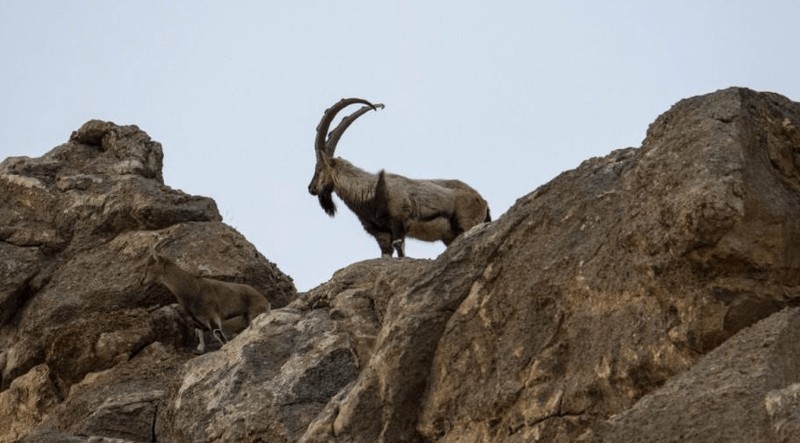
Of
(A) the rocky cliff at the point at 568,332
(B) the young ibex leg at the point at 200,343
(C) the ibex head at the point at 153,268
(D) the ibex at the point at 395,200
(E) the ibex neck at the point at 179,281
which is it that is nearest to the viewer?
(A) the rocky cliff at the point at 568,332

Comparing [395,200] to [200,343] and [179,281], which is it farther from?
[200,343]

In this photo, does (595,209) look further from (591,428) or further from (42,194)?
(42,194)

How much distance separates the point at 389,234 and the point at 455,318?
7.95 meters

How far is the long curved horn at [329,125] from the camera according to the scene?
61.7 ft

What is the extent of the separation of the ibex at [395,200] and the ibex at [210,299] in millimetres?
2495

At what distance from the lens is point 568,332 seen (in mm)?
9273

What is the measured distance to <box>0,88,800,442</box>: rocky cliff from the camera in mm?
7777

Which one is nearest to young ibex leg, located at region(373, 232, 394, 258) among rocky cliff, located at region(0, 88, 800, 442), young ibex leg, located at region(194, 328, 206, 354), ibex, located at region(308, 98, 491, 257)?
ibex, located at region(308, 98, 491, 257)

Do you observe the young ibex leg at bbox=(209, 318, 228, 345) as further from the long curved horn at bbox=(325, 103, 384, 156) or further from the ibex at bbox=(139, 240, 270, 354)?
the long curved horn at bbox=(325, 103, 384, 156)

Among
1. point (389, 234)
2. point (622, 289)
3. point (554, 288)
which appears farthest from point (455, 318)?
point (389, 234)

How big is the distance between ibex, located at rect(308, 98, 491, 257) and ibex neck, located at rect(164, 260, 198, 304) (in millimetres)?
2763

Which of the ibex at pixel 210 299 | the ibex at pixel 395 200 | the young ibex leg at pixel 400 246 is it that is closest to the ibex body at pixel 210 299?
the ibex at pixel 210 299

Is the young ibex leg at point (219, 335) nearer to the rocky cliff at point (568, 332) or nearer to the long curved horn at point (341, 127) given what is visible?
the rocky cliff at point (568, 332)

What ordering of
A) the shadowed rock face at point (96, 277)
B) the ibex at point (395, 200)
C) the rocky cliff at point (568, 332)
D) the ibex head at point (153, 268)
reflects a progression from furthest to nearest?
the ibex at point (395, 200) < the ibex head at point (153, 268) < the shadowed rock face at point (96, 277) < the rocky cliff at point (568, 332)
